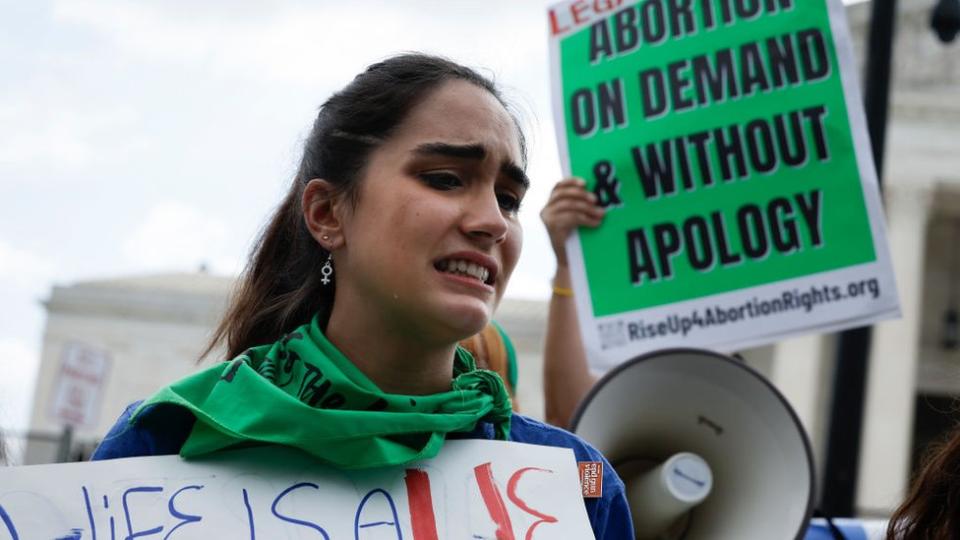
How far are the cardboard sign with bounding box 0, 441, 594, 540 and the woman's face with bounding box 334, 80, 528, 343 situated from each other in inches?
7.2

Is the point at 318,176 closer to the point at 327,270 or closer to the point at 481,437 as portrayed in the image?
the point at 327,270

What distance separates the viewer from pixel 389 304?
1.87 meters

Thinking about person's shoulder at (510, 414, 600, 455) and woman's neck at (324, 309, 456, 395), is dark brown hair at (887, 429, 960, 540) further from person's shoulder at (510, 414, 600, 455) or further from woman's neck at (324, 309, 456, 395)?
woman's neck at (324, 309, 456, 395)

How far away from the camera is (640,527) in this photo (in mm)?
2553

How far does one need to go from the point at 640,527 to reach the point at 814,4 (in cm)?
124

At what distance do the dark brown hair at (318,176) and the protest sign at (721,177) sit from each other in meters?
1.07

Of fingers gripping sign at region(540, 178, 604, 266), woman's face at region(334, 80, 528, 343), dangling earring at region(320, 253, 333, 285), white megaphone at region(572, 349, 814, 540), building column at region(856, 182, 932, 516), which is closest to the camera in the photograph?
woman's face at region(334, 80, 528, 343)

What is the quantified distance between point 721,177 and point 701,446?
625 millimetres

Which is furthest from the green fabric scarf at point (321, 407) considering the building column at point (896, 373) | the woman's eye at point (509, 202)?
the building column at point (896, 373)

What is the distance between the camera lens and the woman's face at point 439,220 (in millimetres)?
1821

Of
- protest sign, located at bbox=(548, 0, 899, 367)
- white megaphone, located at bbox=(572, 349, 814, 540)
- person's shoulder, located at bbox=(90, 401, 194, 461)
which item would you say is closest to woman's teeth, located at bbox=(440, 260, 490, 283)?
person's shoulder, located at bbox=(90, 401, 194, 461)

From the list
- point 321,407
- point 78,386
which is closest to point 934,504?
point 321,407

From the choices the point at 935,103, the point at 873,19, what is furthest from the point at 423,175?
the point at 935,103

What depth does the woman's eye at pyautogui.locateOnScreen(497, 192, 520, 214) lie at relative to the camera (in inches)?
76.3
